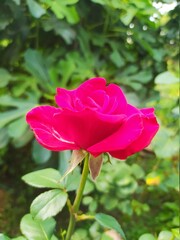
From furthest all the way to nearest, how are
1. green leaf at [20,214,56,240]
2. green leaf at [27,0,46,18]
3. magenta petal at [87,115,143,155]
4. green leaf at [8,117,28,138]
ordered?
green leaf at [8,117,28,138] → green leaf at [27,0,46,18] → green leaf at [20,214,56,240] → magenta petal at [87,115,143,155]

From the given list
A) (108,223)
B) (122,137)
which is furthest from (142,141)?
(108,223)

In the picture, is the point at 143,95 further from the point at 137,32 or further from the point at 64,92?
the point at 64,92

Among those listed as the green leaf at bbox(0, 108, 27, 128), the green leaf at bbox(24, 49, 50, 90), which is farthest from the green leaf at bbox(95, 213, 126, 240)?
the green leaf at bbox(24, 49, 50, 90)

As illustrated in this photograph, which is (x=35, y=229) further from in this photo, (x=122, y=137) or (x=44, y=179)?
(x=122, y=137)

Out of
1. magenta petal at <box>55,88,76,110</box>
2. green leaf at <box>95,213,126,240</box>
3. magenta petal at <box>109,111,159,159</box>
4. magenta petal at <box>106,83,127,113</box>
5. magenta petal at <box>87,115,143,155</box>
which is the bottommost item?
green leaf at <box>95,213,126,240</box>

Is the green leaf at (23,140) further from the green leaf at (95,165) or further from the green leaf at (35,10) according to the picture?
the green leaf at (95,165)

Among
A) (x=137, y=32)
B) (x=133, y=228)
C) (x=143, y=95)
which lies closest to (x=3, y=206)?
(x=133, y=228)

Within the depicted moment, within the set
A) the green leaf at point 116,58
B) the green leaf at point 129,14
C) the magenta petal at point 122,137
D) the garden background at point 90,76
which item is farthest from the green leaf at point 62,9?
the magenta petal at point 122,137

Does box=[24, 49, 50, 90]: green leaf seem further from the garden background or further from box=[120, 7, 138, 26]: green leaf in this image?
box=[120, 7, 138, 26]: green leaf
